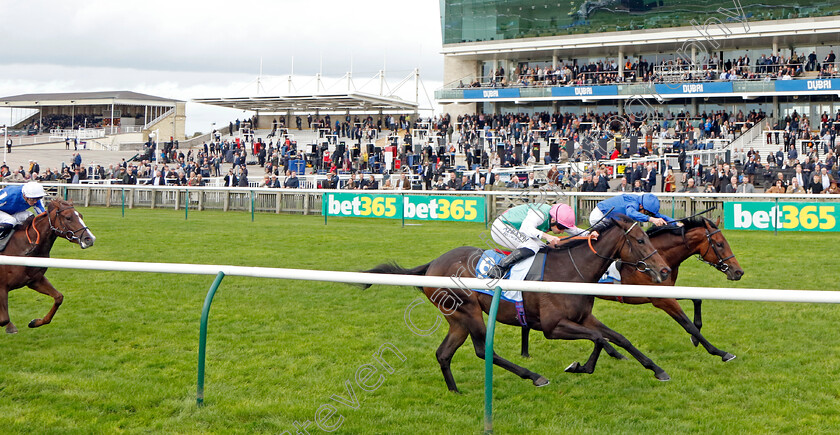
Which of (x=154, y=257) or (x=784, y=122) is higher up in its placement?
(x=784, y=122)

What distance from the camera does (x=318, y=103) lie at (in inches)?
1447

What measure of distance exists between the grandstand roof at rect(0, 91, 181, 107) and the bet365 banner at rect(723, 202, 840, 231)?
4321 centimetres

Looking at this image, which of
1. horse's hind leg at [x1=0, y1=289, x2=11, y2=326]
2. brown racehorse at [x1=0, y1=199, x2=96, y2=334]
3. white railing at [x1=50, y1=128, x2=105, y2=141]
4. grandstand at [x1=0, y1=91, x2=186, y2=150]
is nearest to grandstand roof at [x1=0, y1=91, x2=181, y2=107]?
grandstand at [x1=0, y1=91, x2=186, y2=150]

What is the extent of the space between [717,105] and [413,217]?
23.5 metres

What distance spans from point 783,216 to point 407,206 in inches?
301

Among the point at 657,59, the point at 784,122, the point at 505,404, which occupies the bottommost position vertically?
the point at 505,404

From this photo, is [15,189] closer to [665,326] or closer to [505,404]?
[505,404]

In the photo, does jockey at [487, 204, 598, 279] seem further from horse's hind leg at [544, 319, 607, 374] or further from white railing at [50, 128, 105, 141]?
white railing at [50, 128, 105, 141]

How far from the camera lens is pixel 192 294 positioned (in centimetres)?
812

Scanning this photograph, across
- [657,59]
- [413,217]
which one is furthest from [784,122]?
[413,217]

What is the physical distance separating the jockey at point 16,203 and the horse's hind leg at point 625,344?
4901mm

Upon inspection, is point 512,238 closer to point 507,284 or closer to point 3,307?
point 507,284

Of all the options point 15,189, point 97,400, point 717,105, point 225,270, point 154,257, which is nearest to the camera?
point 225,270

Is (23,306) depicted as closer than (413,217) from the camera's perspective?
Yes
